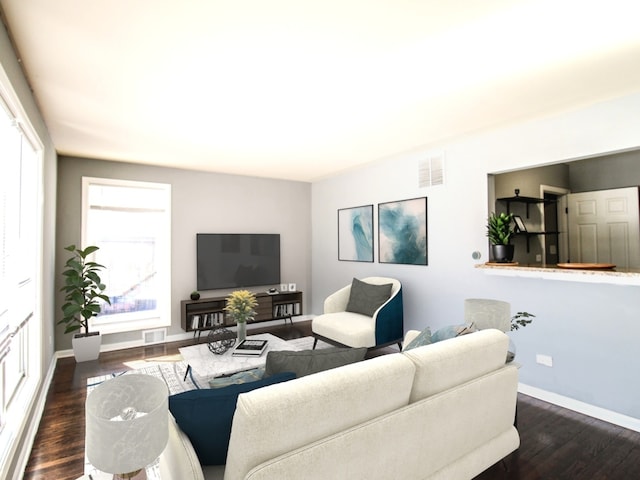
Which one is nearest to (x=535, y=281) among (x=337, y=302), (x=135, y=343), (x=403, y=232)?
(x=403, y=232)

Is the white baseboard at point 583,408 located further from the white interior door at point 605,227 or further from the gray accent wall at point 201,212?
the gray accent wall at point 201,212

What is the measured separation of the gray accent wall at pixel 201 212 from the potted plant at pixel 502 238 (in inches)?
143

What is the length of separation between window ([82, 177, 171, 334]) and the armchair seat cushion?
7.89ft

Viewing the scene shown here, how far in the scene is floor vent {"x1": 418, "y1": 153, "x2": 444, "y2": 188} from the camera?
407 cm

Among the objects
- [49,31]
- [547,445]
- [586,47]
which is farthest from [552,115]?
[49,31]

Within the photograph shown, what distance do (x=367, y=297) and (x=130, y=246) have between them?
340 cm

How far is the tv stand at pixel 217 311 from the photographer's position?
4.91 meters

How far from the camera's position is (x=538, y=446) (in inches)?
96.7

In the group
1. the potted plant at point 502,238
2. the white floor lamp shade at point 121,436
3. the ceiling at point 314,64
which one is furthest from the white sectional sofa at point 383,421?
the ceiling at point 314,64

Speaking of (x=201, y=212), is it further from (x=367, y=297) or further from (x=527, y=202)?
(x=527, y=202)

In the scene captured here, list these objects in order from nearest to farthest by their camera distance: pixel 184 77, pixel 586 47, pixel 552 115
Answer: pixel 586 47 → pixel 184 77 → pixel 552 115

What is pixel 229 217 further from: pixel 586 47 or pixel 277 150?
pixel 586 47

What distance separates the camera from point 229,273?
5504 millimetres

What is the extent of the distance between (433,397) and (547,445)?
1.48m
